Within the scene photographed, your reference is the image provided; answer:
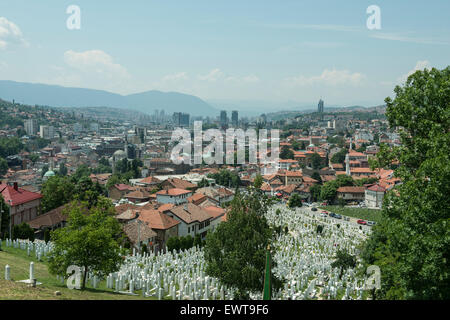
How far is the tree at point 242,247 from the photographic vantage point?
554 inches

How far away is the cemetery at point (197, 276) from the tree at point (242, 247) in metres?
0.84

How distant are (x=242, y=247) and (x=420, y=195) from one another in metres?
6.91

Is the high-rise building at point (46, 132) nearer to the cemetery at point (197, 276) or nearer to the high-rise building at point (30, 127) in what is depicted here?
the high-rise building at point (30, 127)

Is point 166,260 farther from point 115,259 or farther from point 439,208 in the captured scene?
point 439,208

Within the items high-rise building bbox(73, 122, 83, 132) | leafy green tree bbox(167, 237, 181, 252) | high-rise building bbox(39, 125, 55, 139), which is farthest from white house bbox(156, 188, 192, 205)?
high-rise building bbox(73, 122, 83, 132)

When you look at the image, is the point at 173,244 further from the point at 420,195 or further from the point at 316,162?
the point at 316,162

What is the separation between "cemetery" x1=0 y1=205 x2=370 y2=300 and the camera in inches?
599

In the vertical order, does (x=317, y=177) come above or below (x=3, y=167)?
below

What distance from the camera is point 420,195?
9.10 metres

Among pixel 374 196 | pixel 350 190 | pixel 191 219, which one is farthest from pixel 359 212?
pixel 191 219

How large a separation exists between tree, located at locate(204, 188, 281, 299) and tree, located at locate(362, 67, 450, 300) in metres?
4.36

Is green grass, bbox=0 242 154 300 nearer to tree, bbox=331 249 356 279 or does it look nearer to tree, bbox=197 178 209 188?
tree, bbox=331 249 356 279

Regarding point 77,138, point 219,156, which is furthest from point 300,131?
point 77,138

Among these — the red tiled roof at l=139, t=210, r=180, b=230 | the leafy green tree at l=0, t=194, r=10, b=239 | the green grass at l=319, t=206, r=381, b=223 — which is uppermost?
the leafy green tree at l=0, t=194, r=10, b=239
